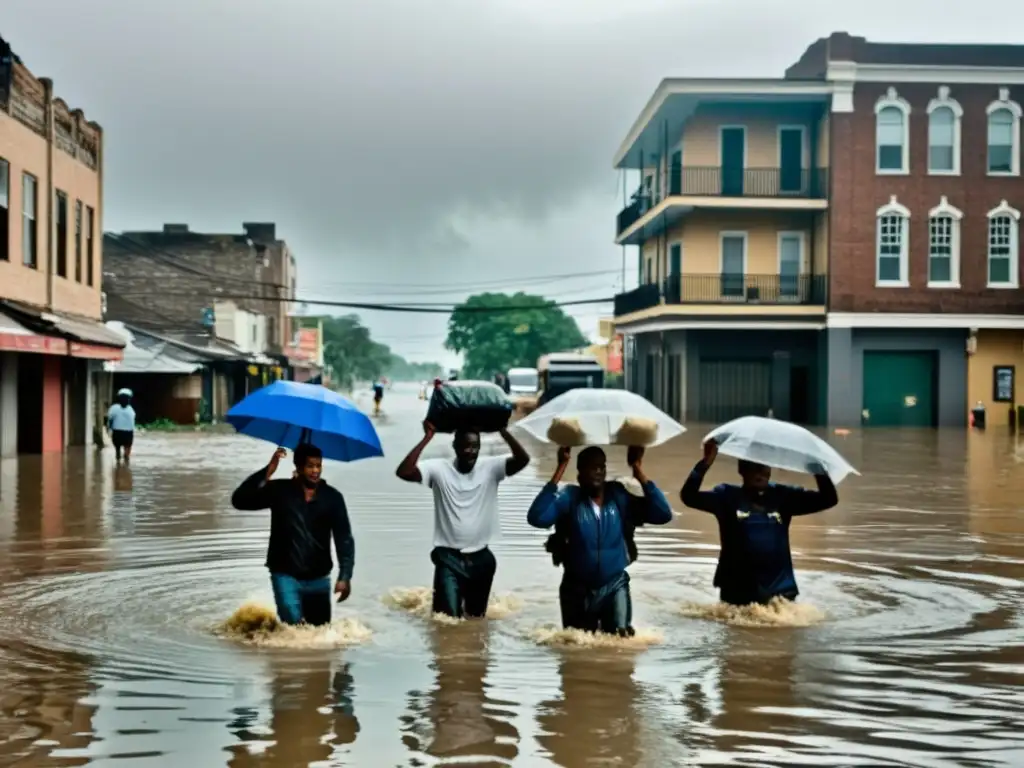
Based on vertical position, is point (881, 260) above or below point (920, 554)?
above

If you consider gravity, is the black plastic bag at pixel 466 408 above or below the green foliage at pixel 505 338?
below

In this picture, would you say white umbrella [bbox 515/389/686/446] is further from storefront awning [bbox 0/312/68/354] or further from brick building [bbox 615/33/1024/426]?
brick building [bbox 615/33/1024/426]

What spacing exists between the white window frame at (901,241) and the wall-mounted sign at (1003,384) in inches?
173

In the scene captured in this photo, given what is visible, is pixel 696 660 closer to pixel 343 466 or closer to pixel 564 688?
pixel 564 688

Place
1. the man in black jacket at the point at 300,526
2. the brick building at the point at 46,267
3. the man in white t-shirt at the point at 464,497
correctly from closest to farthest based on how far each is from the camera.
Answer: the man in black jacket at the point at 300,526 → the man in white t-shirt at the point at 464,497 → the brick building at the point at 46,267

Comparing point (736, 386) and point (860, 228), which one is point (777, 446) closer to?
point (860, 228)

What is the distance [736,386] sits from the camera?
4853cm

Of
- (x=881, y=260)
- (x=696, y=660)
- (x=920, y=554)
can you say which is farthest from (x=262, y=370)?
(x=696, y=660)

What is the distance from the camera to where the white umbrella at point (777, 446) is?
9.02m

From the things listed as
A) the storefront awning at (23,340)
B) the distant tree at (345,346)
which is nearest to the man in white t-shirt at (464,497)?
the storefront awning at (23,340)

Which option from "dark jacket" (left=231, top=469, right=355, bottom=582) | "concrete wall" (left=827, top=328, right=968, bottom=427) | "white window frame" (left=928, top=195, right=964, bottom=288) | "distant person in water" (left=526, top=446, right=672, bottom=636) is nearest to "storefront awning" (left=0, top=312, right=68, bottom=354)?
→ "dark jacket" (left=231, top=469, right=355, bottom=582)

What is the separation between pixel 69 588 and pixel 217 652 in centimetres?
320

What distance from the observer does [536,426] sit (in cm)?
910

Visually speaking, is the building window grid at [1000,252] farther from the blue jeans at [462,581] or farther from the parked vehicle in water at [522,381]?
the blue jeans at [462,581]
